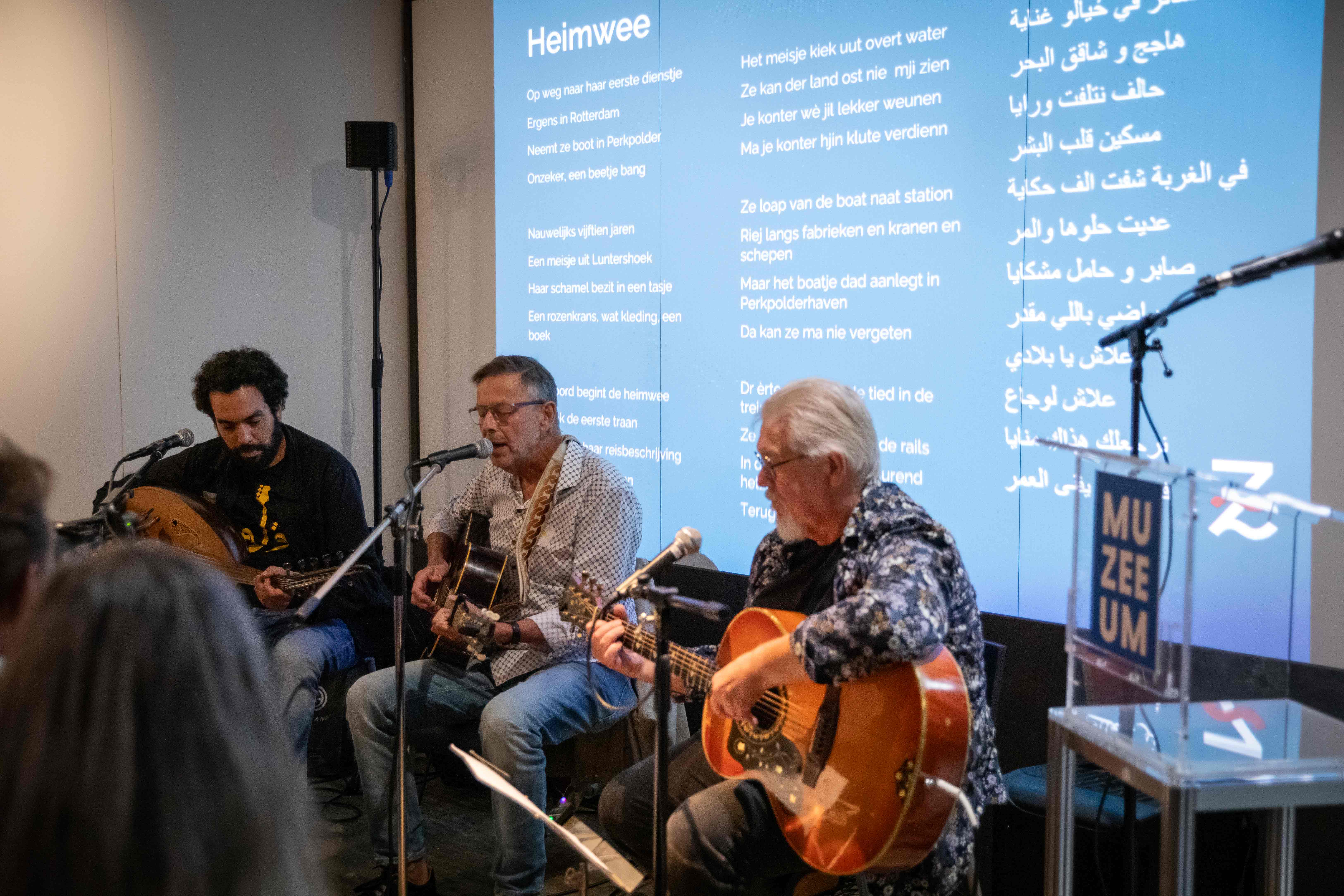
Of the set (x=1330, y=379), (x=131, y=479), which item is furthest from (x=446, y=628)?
(x=1330, y=379)

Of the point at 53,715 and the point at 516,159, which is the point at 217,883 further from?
the point at 516,159

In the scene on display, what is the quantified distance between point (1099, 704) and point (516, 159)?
3.20 meters

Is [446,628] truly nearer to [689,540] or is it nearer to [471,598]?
[471,598]

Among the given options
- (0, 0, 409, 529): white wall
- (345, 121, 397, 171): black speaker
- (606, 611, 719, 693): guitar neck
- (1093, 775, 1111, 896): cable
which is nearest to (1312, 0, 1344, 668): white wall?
(1093, 775, 1111, 896): cable

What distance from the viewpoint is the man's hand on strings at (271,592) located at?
3.04 metres

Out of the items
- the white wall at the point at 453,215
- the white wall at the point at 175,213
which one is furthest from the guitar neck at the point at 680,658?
the white wall at the point at 175,213

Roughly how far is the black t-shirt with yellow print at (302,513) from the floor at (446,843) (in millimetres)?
649

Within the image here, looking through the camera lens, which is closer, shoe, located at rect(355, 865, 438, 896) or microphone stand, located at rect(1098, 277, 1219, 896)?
microphone stand, located at rect(1098, 277, 1219, 896)

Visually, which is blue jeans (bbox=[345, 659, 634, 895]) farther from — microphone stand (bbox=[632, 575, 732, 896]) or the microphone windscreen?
the microphone windscreen

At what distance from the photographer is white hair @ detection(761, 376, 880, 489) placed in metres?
2.14

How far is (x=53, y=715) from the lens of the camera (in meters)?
0.80

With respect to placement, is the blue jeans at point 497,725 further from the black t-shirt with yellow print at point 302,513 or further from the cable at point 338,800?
the cable at point 338,800

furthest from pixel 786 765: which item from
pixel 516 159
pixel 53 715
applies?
→ pixel 516 159

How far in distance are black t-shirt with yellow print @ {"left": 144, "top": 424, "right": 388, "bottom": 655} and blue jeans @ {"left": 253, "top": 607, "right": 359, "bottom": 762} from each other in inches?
2.3
